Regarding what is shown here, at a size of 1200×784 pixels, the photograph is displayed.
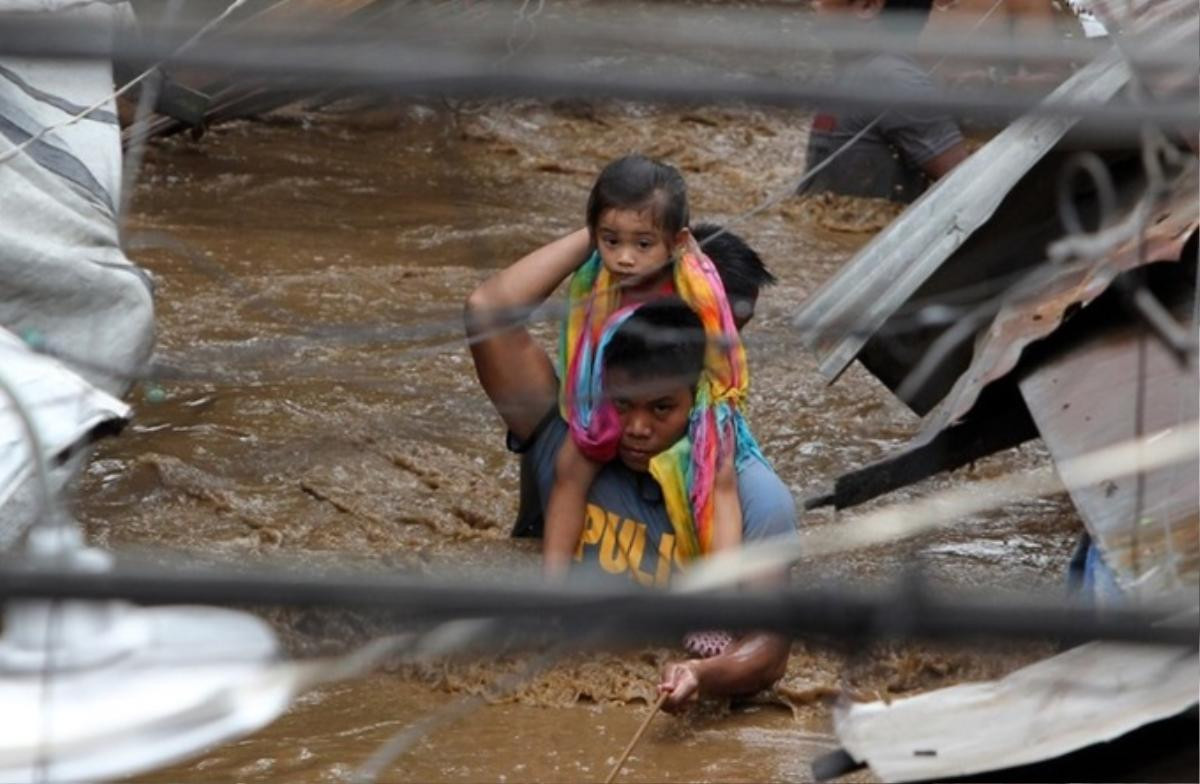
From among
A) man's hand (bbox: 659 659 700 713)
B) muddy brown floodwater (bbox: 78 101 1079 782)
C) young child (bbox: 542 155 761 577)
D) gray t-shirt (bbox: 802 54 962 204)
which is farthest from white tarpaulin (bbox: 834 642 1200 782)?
gray t-shirt (bbox: 802 54 962 204)

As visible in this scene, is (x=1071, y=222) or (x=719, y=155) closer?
(x=1071, y=222)

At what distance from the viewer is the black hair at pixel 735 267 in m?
5.02

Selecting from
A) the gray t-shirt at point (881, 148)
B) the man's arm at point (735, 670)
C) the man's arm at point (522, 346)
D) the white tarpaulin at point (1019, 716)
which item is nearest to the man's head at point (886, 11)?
the gray t-shirt at point (881, 148)

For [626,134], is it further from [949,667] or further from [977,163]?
[949,667]

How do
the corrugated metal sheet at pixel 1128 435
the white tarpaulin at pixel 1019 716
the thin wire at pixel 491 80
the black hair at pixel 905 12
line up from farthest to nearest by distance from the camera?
the black hair at pixel 905 12
the corrugated metal sheet at pixel 1128 435
the white tarpaulin at pixel 1019 716
the thin wire at pixel 491 80

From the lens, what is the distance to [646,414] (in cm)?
467

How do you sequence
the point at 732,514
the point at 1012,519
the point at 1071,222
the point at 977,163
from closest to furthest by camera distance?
1. the point at 1071,222
2. the point at 732,514
3. the point at 977,163
4. the point at 1012,519

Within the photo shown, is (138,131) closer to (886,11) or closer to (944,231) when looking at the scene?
(944,231)

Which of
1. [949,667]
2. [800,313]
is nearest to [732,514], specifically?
[949,667]

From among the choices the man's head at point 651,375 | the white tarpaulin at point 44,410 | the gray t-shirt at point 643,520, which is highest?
the man's head at point 651,375

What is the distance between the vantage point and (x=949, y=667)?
4773mm

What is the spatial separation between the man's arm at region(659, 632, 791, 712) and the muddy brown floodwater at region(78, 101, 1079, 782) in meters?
0.08

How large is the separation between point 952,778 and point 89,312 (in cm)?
253

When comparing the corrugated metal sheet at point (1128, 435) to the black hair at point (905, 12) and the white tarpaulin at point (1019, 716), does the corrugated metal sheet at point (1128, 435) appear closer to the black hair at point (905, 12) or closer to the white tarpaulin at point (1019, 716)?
the white tarpaulin at point (1019, 716)
